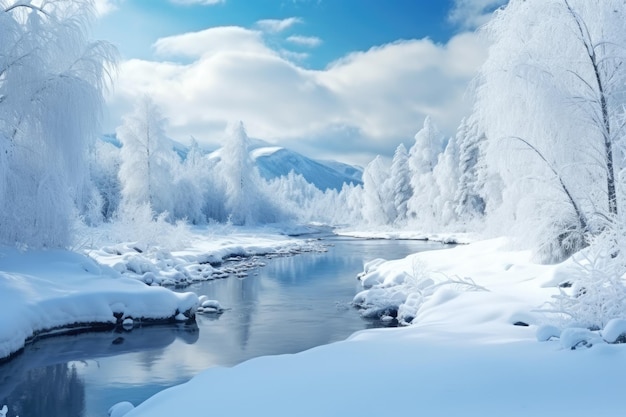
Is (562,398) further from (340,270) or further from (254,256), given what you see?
(254,256)

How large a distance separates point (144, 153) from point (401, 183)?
112 ft

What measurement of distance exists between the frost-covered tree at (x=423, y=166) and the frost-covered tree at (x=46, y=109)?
1739 inches

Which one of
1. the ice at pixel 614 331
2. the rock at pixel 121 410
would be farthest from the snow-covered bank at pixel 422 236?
the rock at pixel 121 410

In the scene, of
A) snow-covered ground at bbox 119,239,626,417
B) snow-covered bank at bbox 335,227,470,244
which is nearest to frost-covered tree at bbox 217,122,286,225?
snow-covered bank at bbox 335,227,470,244

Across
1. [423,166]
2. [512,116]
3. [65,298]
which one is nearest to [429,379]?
[512,116]

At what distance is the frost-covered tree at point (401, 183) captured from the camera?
209 ft

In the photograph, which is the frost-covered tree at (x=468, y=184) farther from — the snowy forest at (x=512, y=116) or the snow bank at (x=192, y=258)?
the snowy forest at (x=512, y=116)

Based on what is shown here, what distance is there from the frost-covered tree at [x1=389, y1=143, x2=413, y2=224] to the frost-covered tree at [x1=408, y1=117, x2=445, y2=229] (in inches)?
84.2

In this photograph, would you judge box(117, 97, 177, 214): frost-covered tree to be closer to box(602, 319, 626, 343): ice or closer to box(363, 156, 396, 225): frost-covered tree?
box(363, 156, 396, 225): frost-covered tree

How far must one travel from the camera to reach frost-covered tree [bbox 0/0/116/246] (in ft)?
48.2

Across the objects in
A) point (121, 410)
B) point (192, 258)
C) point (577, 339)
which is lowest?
point (121, 410)

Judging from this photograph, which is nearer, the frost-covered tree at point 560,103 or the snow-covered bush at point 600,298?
the snow-covered bush at point 600,298

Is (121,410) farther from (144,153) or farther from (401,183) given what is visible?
(401,183)

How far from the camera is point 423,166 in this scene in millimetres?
59312
